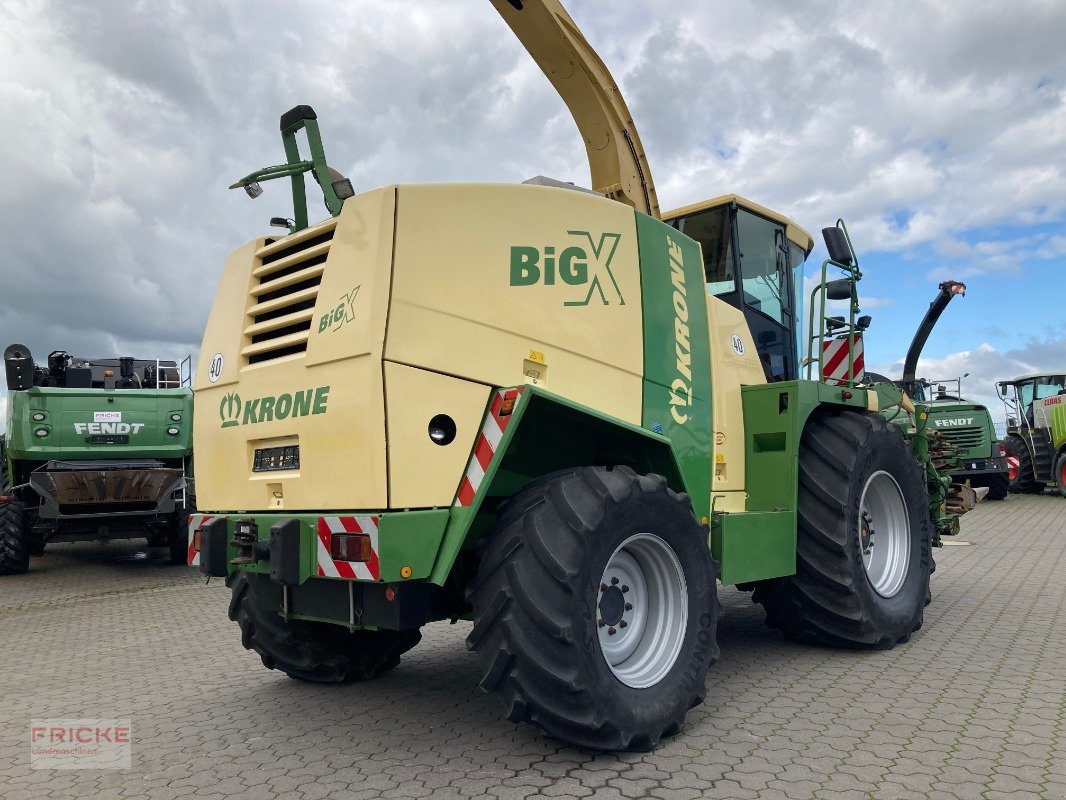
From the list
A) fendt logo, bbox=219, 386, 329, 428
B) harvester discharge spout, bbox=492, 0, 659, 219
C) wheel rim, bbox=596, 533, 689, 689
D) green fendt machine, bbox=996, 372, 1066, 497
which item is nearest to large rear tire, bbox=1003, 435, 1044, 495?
green fendt machine, bbox=996, 372, 1066, 497

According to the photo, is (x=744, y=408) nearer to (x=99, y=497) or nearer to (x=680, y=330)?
(x=680, y=330)

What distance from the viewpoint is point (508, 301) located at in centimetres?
382

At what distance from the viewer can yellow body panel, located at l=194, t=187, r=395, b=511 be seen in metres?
3.48

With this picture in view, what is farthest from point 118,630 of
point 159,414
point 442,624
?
point 159,414

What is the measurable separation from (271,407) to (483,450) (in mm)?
1121

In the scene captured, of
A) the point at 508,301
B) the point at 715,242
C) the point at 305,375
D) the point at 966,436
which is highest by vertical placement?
the point at 715,242

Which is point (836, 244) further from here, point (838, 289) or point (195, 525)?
point (195, 525)

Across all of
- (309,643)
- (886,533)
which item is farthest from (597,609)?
(886,533)

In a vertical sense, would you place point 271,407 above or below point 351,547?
above

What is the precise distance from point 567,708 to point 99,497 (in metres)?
8.98

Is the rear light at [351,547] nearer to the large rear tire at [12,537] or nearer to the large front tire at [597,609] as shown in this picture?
the large front tire at [597,609]

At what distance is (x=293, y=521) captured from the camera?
3.58 m

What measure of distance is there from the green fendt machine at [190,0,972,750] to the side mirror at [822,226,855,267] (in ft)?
3.16

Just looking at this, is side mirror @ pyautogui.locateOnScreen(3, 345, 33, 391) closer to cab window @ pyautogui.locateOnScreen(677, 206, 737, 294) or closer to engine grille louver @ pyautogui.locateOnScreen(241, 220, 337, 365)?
engine grille louver @ pyautogui.locateOnScreen(241, 220, 337, 365)
